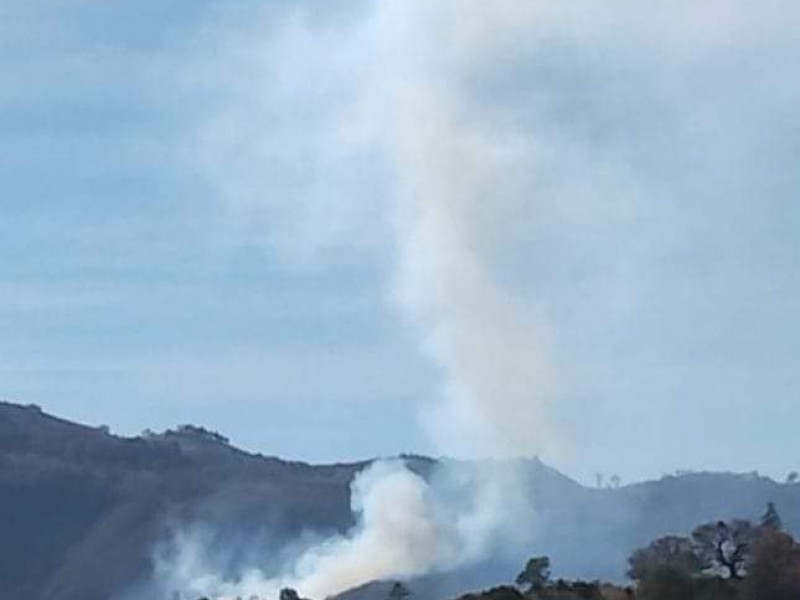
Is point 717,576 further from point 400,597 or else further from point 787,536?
point 400,597

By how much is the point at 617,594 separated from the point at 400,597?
38.2 metres

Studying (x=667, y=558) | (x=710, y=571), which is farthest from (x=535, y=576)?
(x=667, y=558)

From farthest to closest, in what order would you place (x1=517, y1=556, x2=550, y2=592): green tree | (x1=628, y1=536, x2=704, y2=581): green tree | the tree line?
(x1=517, y1=556, x2=550, y2=592): green tree
(x1=628, y1=536, x2=704, y2=581): green tree
the tree line

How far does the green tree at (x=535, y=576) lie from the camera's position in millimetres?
147100

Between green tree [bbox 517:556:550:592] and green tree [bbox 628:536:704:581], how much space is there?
9016mm

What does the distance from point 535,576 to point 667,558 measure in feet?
64.7

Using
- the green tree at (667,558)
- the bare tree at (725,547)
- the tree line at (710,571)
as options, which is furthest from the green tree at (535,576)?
the bare tree at (725,547)

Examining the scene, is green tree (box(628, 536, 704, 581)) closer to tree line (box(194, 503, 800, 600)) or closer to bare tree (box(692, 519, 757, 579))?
tree line (box(194, 503, 800, 600))

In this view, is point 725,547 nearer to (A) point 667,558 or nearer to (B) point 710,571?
(B) point 710,571

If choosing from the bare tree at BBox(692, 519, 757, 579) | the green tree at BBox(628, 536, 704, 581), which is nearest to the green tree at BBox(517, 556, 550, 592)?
the green tree at BBox(628, 536, 704, 581)

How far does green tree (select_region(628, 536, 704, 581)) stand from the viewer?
128 meters

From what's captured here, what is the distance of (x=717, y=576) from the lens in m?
130

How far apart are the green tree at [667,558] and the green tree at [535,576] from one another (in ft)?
29.6

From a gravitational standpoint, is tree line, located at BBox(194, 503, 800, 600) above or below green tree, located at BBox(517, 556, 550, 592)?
below
